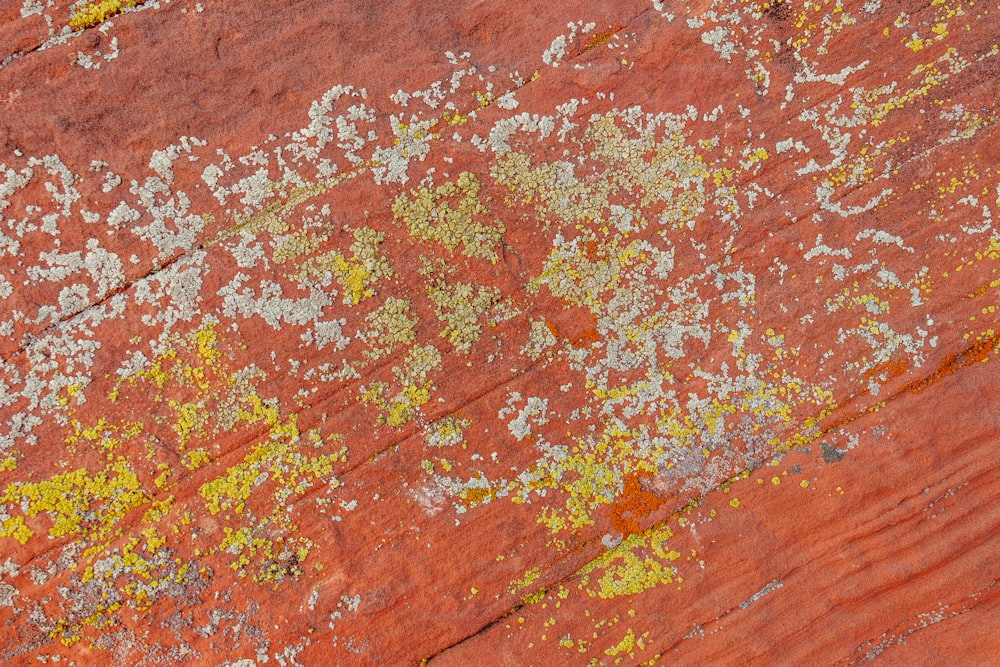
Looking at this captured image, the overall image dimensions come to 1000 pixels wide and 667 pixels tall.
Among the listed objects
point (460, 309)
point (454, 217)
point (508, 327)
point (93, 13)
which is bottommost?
point (508, 327)

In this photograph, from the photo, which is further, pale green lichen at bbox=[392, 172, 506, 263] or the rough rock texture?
pale green lichen at bbox=[392, 172, 506, 263]

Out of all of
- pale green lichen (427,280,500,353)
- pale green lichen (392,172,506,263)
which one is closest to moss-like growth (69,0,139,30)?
pale green lichen (392,172,506,263)

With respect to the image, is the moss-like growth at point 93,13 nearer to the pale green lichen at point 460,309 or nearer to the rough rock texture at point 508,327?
the rough rock texture at point 508,327

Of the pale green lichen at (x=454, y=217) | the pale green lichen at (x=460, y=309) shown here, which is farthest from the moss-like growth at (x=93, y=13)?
the pale green lichen at (x=460, y=309)

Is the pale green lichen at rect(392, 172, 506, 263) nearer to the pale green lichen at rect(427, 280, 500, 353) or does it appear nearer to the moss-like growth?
the pale green lichen at rect(427, 280, 500, 353)

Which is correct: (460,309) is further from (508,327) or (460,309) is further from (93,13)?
(93,13)

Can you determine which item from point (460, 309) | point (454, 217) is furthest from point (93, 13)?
point (460, 309)

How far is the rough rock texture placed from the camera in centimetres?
363

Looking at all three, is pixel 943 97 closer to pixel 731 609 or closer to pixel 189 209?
pixel 731 609

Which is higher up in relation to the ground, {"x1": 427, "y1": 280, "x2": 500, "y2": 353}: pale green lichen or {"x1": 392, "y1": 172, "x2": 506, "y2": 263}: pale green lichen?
{"x1": 392, "y1": 172, "x2": 506, "y2": 263}: pale green lichen

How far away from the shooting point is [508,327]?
385 centimetres

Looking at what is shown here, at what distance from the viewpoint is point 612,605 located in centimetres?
381

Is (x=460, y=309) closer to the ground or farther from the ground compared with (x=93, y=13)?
closer to the ground

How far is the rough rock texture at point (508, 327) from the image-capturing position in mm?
3631
